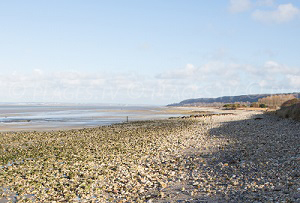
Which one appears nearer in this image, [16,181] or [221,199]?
[221,199]

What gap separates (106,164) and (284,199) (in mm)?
9389

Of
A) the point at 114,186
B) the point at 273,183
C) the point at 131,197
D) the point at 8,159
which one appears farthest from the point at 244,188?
the point at 8,159

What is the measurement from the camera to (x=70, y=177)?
12797 mm

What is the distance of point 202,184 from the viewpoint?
10883 millimetres

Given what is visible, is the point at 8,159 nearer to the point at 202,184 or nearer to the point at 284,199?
the point at 202,184

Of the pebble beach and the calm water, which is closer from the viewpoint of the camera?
the pebble beach

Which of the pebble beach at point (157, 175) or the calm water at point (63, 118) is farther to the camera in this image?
the calm water at point (63, 118)

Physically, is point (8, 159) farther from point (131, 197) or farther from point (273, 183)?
point (273, 183)

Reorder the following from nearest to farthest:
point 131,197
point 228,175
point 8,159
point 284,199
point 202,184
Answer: point 284,199 < point 131,197 < point 202,184 < point 228,175 < point 8,159

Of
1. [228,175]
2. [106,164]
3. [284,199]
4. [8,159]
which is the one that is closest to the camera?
[284,199]

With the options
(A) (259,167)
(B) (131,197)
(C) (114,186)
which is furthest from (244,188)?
(C) (114,186)

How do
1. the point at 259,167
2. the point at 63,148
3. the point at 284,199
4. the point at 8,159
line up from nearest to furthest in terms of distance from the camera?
the point at 284,199 → the point at 259,167 → the point at 8,159 → the point at 63,148

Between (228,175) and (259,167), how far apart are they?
1.86 metres

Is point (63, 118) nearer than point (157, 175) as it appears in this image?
No
